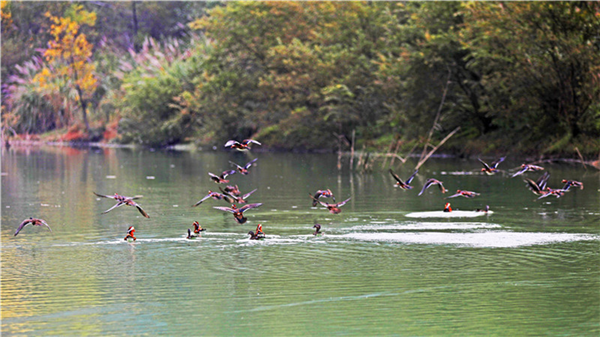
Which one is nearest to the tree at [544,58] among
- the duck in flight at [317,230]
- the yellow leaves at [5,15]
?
the duck in flight at [317,230]

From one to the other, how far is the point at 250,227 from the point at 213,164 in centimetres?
2558

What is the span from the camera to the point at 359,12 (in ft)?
193

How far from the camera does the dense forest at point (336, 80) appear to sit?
134 ft

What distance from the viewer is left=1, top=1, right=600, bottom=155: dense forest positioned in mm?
40750

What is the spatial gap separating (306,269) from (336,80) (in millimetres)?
44879

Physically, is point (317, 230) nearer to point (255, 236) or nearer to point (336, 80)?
point (255, 236)

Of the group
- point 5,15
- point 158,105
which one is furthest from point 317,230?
point 5,15

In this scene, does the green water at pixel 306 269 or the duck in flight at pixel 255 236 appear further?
the duck in flight at pixel 255 236

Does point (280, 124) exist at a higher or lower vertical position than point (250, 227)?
higher

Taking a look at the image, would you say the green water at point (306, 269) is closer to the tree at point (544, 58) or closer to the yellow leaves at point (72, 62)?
the tree at point (544, 58)

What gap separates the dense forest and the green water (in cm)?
1573

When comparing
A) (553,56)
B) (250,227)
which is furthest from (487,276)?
(553,56)

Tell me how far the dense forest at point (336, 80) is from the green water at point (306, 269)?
51.6ft

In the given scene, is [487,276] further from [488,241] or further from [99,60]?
[99,60]
